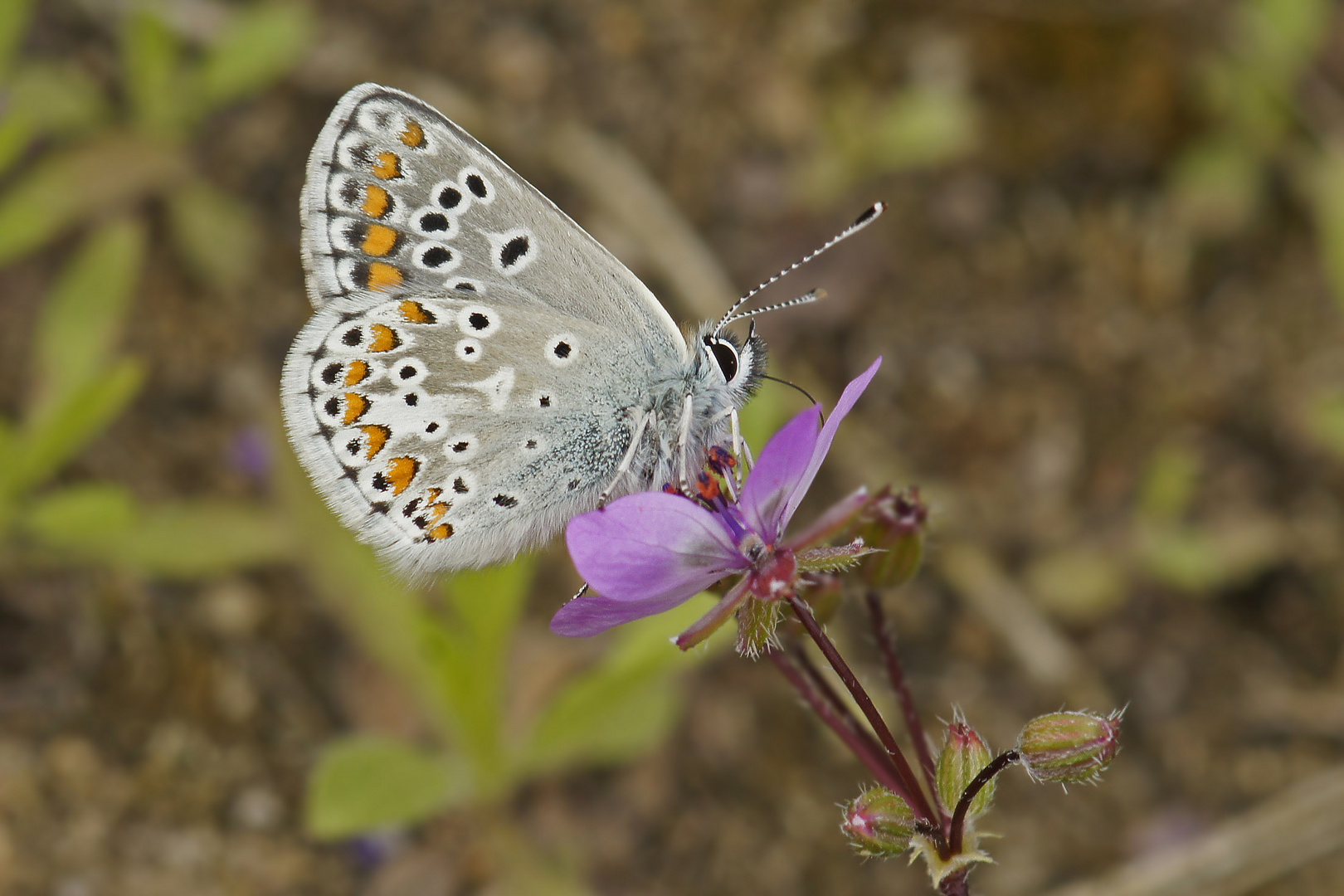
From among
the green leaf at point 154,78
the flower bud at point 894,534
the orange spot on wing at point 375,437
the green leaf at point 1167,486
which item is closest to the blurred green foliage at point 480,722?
the orange spot on wing at point 375,437

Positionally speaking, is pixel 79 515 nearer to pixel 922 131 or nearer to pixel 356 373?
pixel 356 373

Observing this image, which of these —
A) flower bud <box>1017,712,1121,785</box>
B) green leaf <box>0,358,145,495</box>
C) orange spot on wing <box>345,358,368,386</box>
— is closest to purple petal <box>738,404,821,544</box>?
flower bud <box>1017,712,1121,785</box>

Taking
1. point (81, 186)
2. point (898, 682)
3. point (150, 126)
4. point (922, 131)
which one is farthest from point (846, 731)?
point (150, 126)

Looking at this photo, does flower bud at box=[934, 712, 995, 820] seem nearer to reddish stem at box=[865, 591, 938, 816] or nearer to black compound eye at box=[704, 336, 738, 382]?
reddish stem at box=[865, 591, 938, 816]

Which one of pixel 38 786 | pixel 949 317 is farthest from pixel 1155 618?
pixel 38 786

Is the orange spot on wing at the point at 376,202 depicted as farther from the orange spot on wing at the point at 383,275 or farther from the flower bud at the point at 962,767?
the flower bud at the point at 962,767

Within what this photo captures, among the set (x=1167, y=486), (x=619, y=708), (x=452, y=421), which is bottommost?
(x=1167, y=486)
